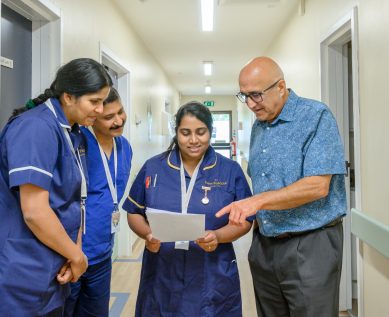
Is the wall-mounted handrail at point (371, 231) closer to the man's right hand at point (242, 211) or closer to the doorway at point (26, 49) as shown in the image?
the man's right hand at point (242, 211)

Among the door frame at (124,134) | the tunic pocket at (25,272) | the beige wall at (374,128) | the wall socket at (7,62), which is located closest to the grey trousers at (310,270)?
the beige wall at (374,128)

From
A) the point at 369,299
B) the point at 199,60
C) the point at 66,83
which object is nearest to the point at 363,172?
the point at 369,299

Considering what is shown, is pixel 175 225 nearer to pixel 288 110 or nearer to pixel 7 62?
pixel 288 110

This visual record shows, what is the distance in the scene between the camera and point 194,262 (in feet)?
4.73

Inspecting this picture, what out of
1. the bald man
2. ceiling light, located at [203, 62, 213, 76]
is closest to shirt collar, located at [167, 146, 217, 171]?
the bald man

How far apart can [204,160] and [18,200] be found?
718mm

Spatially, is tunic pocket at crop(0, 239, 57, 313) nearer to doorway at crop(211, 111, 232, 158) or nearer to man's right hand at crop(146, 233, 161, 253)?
man's right hand at crop(146, 233, 161, 253)

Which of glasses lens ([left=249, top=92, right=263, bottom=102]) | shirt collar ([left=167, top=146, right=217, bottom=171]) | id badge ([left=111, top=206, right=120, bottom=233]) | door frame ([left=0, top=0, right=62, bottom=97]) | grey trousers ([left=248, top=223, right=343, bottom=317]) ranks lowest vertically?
grey trousers ([left=248, top=223, right=343, bottom=317])

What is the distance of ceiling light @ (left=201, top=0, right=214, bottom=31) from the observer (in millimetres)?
3569

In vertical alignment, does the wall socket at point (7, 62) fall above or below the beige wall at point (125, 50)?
below

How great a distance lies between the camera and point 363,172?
2.16 m

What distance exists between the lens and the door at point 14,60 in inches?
72.6

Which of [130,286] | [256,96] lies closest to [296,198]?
[256,96]

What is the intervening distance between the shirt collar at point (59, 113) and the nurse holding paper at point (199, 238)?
1.38ft
